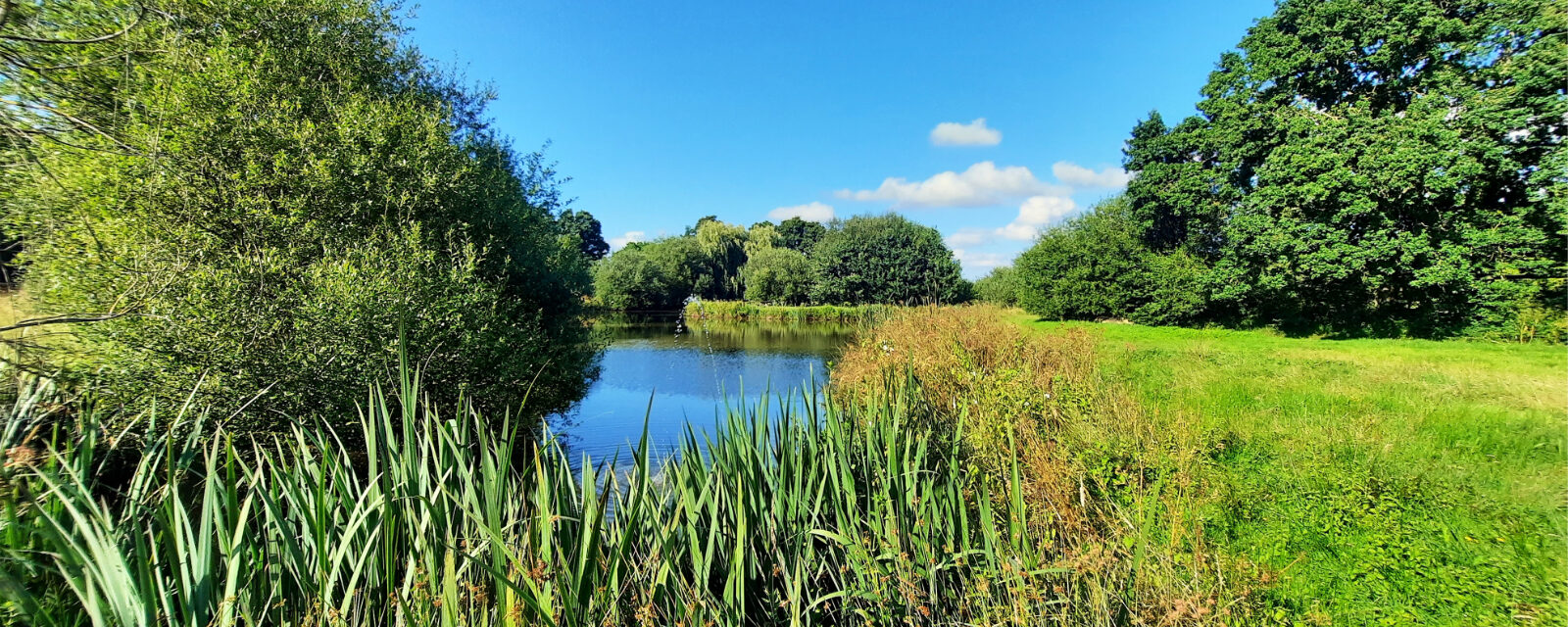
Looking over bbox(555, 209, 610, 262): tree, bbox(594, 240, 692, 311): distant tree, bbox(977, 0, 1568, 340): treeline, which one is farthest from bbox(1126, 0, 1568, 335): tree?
bbox(555, 209, 610, 262): tree

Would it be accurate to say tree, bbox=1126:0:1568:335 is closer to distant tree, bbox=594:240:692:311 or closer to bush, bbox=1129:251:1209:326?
bush, bbox=1129:251:1209:326

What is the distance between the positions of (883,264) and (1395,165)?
32.9 metres

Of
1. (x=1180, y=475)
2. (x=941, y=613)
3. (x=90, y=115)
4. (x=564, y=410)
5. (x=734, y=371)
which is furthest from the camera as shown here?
(x=734, y=371)

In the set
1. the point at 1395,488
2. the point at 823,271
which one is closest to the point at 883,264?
the point at 823,271

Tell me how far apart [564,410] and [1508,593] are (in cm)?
1436

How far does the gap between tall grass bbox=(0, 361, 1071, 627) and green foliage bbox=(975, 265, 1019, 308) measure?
34053 mm

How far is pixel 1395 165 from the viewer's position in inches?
609

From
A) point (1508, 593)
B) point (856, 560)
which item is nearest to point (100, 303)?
point (856, 560)

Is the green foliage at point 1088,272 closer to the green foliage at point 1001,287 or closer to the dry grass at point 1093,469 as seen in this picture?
the green foliage at point 1001,287

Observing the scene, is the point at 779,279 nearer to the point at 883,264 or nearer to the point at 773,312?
the point at 773,312

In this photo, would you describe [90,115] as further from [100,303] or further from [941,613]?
[941,613]

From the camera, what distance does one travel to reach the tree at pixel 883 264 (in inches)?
1843

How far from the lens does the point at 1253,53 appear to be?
67.2 ft

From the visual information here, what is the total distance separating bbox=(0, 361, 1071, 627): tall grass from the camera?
5.71 feet
